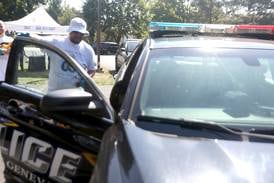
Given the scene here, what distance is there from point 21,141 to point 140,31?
152 feet

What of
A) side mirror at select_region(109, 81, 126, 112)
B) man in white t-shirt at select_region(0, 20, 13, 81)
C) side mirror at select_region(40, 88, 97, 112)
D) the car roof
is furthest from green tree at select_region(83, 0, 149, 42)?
side mirror at select_region(40, 88, 97, 112)

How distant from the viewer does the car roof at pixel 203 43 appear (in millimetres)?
3841

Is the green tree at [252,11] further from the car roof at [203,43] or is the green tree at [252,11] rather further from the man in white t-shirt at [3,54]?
the car roof at [203,43]

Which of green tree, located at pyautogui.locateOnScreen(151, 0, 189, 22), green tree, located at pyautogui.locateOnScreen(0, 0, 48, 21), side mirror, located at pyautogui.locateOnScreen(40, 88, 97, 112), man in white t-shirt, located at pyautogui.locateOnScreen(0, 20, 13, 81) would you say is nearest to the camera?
side mirror, located at pyautogui.locateOnScreen(40, 88, 97, 112)

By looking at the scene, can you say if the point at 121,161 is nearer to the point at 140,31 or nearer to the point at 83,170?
the point at 83,170

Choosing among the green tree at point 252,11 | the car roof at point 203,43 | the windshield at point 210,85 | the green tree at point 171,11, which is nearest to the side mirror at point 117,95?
the windshield at point 210,85

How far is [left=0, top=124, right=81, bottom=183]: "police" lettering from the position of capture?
3.93m

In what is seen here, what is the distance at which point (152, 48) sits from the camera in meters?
3.76

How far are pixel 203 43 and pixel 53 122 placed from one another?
1208 mm

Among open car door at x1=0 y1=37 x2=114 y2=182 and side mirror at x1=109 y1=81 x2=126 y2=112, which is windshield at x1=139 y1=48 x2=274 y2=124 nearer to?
side mirror at x1=109 y1=81 x2=126 y2=112

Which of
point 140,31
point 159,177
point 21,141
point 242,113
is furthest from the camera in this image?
point 140,31

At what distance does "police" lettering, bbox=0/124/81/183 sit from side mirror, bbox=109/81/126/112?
0.54m

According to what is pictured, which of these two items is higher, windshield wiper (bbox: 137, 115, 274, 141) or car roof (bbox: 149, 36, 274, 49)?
car roof (bbox: 149, 36, 274, 49)

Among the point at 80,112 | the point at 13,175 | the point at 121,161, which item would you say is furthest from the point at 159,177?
the point at 13,175
